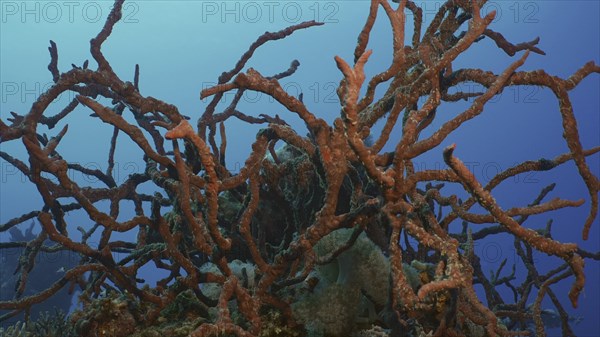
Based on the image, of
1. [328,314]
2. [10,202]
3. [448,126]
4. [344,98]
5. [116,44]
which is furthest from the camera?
[10,202]

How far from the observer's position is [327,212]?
2.65 meters

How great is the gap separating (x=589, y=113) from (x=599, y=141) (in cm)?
688

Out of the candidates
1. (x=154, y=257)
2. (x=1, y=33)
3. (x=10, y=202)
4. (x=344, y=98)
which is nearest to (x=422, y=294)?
(x=344, y=98)

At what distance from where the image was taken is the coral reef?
2.48 metres

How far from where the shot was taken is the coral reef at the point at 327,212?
2.48 m

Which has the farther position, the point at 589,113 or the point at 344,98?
the point at 589,113

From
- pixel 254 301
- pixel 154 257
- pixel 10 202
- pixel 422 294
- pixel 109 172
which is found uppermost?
pixel 10 202

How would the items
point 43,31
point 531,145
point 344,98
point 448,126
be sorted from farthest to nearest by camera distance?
point 531,145 → point 43,31 → point 448,126 → point 344,98

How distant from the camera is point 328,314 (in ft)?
11.2

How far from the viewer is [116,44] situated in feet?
268

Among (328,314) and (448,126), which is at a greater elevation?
(448,126)

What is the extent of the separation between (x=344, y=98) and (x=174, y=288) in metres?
2.36

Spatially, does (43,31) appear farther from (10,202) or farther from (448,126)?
(448,126)

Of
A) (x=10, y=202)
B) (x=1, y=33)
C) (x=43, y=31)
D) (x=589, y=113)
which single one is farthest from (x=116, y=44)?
(x=589, y=113)
